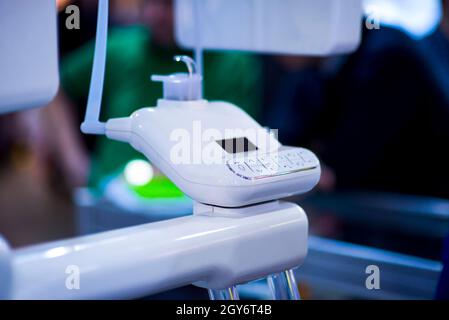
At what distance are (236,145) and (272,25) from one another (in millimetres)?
228

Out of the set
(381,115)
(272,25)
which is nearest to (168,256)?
(272,25)

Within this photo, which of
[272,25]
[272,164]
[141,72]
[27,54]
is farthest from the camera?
[141,72]

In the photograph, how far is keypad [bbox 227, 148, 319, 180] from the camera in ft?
2.35

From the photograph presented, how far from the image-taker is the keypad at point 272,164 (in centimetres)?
72

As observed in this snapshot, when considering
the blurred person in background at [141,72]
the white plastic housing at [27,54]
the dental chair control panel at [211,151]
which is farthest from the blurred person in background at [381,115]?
the white plastic housing at [27,54]

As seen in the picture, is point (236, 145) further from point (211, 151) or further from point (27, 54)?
point (27, 54)

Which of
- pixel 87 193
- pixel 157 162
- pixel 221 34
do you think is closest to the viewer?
pixel 157 162

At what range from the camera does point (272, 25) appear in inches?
36.3

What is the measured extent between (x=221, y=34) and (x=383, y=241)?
47.7 inches

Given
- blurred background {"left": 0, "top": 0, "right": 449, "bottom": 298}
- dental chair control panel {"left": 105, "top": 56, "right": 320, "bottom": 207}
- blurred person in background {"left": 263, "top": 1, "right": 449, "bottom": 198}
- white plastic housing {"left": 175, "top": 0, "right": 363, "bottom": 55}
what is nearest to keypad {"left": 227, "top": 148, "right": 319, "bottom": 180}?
dental chair control panel {"left": 105, "top": 56, "right": 320, "bottom": 207}

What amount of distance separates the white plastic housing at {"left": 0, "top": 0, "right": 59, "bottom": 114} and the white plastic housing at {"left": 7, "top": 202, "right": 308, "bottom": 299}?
133 millimetres
